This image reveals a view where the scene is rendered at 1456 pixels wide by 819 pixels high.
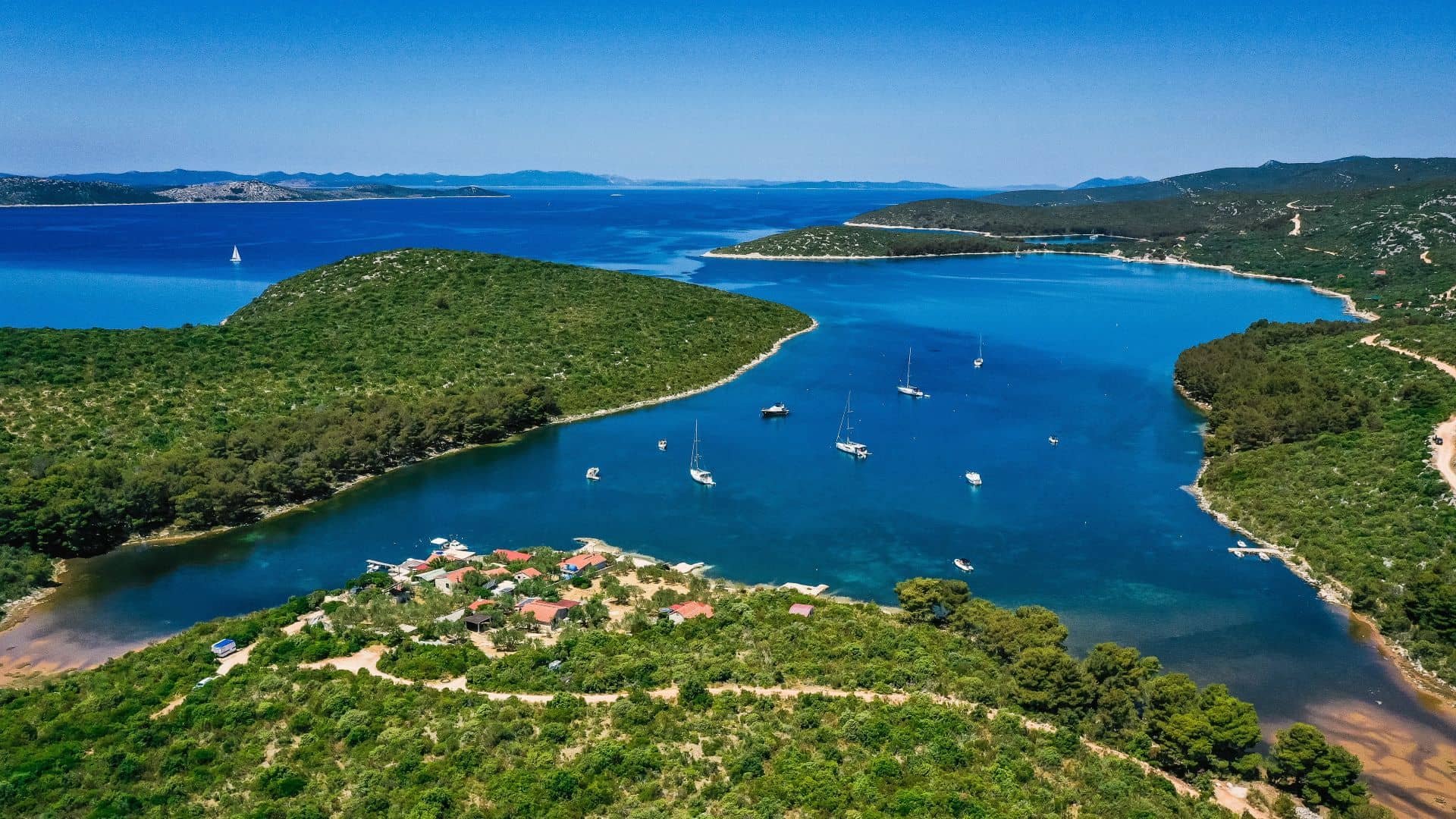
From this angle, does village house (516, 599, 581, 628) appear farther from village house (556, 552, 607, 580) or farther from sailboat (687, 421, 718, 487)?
sailboat (687, 421, 718, 487)

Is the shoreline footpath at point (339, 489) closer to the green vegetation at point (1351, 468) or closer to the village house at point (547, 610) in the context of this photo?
the village house at point (547, 610)

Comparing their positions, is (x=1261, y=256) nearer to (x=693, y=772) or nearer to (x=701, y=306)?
(x=701, y=306)

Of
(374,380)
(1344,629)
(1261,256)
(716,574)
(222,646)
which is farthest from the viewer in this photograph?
(1261,256)

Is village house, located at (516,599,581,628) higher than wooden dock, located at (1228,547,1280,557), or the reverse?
village house, located at (516,599,581,628)

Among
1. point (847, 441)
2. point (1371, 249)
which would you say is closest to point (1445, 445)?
point (847, 441)

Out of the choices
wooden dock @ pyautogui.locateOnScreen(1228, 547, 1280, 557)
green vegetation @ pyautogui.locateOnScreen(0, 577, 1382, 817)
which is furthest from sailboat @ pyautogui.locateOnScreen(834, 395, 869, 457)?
green vegetation @ pyautogui.locateOnScreen(0, 577, 1382, 817)

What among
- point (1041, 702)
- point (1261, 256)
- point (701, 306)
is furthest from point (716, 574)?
point (1261, 256)
